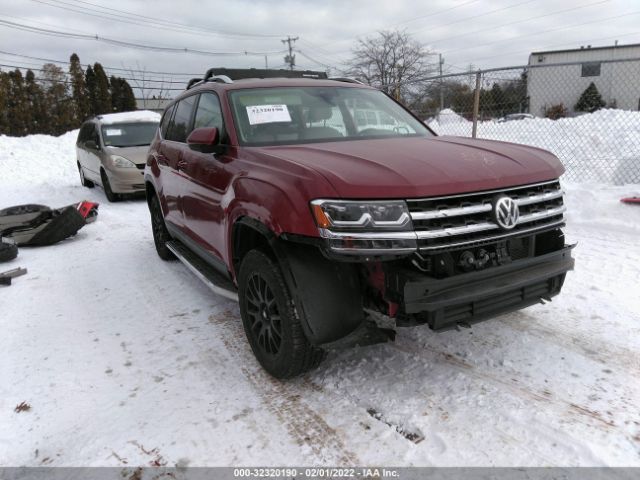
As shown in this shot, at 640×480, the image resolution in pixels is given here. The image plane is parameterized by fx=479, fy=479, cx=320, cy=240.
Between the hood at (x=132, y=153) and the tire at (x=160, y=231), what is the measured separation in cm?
456

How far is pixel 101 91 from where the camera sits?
34469 millimetres

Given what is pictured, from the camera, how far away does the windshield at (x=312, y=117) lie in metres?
3.46

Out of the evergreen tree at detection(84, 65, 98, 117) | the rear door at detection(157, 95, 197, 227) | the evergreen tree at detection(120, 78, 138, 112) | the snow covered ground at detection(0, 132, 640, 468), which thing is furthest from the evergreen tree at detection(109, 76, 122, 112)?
the snow covered ground at detection(0, 132, 640, 468)

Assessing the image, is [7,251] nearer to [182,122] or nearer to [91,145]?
[182,122]

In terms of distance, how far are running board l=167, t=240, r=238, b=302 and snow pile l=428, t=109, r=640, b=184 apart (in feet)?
20.4

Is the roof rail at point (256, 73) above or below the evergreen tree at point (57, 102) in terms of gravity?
below

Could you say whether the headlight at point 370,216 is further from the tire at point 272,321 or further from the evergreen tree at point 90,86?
the evergreen tree at point 90,86

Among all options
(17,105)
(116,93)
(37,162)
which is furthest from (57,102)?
(37,162)

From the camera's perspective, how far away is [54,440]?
2.58m

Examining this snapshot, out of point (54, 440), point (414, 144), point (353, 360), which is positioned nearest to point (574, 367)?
point (353, 360)

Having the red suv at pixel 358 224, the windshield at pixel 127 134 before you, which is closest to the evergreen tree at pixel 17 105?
the windshield at pixel 127 134

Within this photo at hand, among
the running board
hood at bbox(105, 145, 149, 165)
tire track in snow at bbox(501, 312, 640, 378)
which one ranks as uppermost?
hood at bbox(105, 145, 149, 165)

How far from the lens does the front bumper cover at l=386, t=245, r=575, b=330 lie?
7.82 feet

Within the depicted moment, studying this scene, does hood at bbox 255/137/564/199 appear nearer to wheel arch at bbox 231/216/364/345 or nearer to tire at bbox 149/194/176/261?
wheel arch at bbox 231/216/364/345
